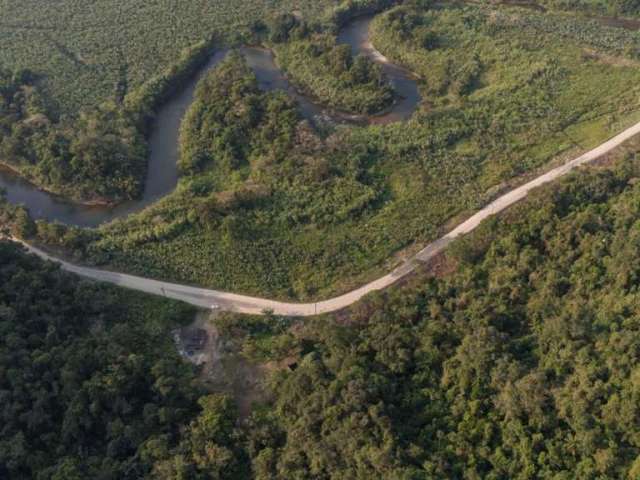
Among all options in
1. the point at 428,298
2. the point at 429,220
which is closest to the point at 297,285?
the point at 428,298

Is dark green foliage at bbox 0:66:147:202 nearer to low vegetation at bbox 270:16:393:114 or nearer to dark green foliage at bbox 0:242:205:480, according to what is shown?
dark green foliage at bbox 0:242:205:480

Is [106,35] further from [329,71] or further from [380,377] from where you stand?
[380,377]

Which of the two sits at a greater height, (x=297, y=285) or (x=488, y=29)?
(x=488, y=29)

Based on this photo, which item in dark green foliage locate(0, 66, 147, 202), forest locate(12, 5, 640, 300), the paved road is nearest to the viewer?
the paved road

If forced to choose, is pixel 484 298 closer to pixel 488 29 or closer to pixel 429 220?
pixel 429 220

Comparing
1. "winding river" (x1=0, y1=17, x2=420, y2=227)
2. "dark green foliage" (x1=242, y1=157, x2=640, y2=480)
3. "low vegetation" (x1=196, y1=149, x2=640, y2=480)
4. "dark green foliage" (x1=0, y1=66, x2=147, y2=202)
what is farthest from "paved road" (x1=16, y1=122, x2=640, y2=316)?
"dark green foliage" (x1=0, y1=66, x2=147, y2=202)

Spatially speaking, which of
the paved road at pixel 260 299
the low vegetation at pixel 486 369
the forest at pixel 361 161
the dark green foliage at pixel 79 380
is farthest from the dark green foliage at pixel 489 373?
the dark green foliage at pixel 79 380

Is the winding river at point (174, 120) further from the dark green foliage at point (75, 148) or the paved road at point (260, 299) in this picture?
the paved road at point (260, 299)
